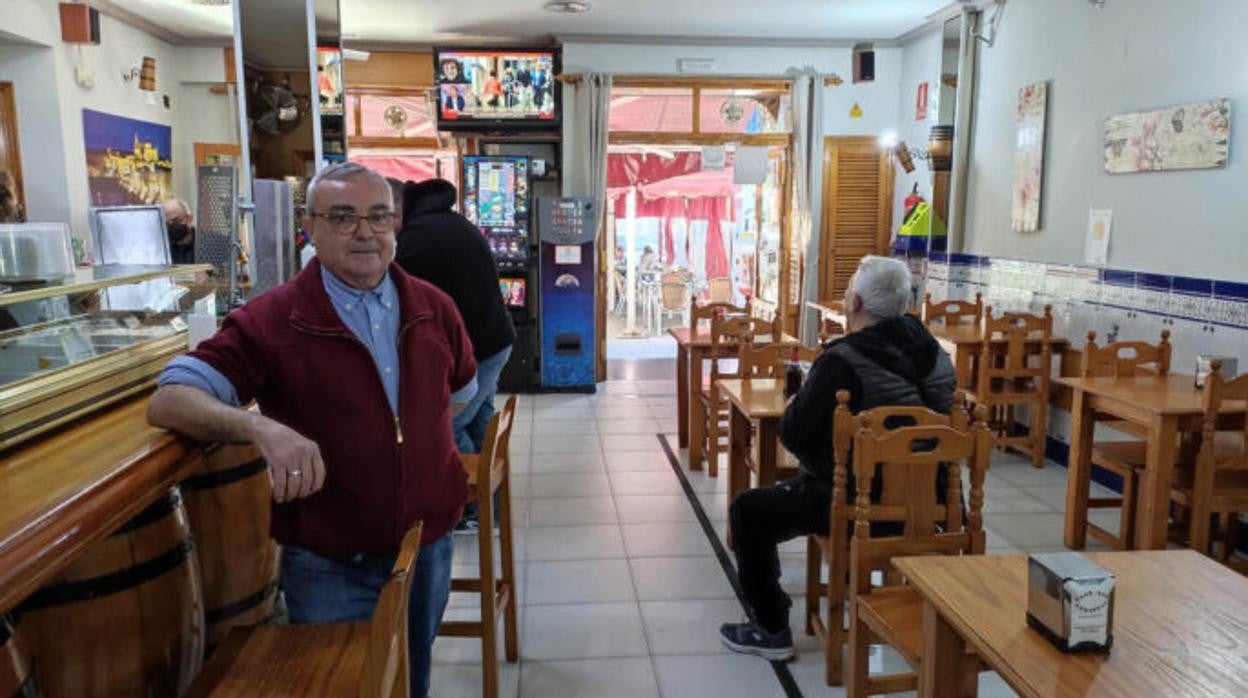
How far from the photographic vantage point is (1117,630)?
1.52 meters

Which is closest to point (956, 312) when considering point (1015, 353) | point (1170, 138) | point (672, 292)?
point (1015, 353)

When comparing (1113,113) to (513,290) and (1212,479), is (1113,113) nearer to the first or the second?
(1212,479)

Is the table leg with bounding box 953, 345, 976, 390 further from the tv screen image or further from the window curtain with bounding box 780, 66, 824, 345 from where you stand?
the tv screen image

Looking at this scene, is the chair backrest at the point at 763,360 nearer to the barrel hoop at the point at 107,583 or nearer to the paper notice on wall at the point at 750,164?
the barrel hoop at the point at 107,583

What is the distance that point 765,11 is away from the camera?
6.46 meters

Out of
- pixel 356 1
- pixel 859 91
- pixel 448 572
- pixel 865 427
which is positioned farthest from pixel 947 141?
pixel 448 572

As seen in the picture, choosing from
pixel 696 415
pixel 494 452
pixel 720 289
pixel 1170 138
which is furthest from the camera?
pixel 720 289

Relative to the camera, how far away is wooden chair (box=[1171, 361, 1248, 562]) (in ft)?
10.6

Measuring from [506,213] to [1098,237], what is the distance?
4.36 metres

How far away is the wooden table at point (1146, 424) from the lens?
3322mm

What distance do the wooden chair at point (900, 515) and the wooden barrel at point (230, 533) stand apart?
5.04 feet

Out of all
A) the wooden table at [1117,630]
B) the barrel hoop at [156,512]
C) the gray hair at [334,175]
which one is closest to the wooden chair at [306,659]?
the barrel hoop at [156,512]

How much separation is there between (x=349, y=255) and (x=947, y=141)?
5897mm

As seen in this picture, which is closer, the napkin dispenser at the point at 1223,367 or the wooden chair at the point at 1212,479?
the wooden chair at the point at 1212,479
